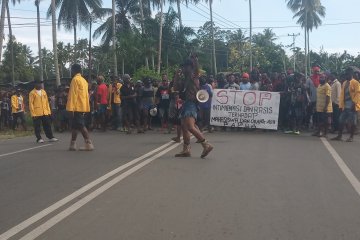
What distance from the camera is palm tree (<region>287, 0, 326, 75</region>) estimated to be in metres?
61.2

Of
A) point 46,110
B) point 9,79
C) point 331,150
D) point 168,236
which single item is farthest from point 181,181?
point 9,79

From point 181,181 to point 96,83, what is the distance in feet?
35.9

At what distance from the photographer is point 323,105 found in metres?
14.1

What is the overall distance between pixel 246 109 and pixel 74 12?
37177 millimetres

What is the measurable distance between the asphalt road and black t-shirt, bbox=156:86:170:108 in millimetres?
5701

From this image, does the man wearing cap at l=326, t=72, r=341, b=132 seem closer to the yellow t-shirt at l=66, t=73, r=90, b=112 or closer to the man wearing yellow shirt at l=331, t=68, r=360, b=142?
the man wearing yellow shirt at l=331, t=68, r=360, b=142

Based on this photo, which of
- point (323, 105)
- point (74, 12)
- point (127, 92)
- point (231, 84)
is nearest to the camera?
point (323, 105)

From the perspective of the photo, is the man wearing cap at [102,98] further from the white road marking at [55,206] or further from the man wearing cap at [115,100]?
the white road marking at [55,206]

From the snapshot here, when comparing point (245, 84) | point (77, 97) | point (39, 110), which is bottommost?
point (39, 110)

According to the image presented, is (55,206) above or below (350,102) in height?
below

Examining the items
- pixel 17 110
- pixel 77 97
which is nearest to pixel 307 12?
pixel 17 110

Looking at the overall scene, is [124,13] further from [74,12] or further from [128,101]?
[128,101]

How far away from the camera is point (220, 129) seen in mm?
16547

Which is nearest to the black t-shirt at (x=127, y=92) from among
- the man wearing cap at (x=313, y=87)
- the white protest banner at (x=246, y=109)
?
the white protest banner at (x=246, y=109)
